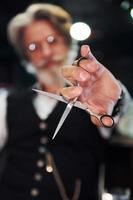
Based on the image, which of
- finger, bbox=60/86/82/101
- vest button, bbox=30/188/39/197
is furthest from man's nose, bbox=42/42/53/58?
vest button, bbox=30/188/39/197

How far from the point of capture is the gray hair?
62 cm

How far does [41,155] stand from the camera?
66 cm

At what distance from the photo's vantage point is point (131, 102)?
1.97 feet

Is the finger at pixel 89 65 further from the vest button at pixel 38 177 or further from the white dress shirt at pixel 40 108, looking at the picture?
the vest button at pixel 38 177

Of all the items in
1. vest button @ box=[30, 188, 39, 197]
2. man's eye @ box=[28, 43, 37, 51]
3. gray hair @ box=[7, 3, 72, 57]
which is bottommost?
vest button @ box=[30, 188, 39, 197]

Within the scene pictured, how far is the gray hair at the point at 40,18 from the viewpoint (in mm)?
617

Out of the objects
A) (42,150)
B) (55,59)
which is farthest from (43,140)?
(55,59)

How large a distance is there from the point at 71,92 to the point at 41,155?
195mm

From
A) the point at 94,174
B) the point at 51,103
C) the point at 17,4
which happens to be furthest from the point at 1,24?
the point at 94,174

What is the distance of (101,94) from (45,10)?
19 cm

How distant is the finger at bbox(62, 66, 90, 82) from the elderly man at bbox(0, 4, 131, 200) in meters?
0.04

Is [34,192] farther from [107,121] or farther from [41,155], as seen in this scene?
[107,121]

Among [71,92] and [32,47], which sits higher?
[32,47]

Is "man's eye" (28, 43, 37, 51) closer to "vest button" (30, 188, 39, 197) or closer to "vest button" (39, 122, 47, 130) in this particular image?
"vest button" (39, 122, 47, 130)
